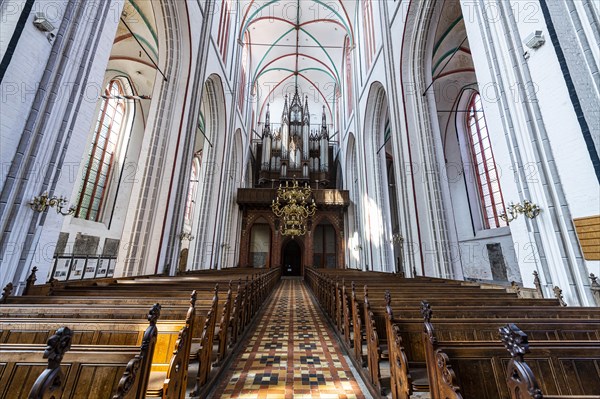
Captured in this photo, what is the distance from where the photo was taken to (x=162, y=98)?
7.12m

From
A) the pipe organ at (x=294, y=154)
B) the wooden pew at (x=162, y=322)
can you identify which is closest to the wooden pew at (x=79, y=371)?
the wooden pew at (x=162, y=322)

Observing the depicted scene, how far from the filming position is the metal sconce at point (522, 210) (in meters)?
3.40

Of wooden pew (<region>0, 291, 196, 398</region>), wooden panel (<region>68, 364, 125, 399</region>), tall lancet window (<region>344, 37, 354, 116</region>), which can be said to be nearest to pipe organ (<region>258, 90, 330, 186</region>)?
tall lancet window (<region>344, 37, 354, 116</region>)

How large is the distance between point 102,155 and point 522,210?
13.9m

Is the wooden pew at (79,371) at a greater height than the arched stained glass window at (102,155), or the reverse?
the arched stained glass window at (102,155)

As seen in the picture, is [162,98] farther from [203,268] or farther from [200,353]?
[200,353]

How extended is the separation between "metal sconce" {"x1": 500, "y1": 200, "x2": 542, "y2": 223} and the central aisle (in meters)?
3.15

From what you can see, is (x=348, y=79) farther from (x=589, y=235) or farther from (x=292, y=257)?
(x=589, y=235)

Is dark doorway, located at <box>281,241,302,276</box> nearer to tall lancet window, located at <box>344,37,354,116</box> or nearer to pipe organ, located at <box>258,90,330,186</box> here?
pipe organ, located at <box>258,90,330,186</box>

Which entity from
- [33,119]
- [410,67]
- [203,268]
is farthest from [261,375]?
[410,67]

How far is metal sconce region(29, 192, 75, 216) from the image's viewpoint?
3.17m

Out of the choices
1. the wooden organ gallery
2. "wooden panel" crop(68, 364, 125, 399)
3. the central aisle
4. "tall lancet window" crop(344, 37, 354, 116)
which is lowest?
the central aisle

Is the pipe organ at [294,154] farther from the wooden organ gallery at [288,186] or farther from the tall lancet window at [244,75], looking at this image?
the tall lancet window at [244,75]

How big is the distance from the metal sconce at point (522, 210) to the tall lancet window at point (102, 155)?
12.6m
